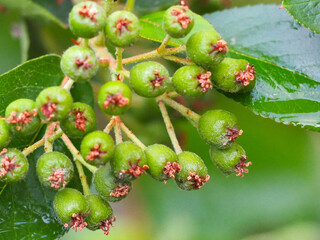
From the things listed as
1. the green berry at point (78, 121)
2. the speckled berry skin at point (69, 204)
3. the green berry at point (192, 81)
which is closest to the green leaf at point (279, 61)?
the green berry at point (192, 81)

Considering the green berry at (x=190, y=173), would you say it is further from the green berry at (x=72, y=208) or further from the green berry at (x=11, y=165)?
the green berry at (x=11, y=165)

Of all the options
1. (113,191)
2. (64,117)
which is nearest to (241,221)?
(113,191)

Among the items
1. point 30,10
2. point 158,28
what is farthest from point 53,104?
point 30,10

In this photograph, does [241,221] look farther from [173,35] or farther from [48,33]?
[173,35]

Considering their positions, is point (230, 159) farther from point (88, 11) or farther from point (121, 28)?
point (88, 11)

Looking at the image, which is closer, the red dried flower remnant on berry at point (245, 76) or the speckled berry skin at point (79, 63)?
the speckled berry skin at point (79, 63)

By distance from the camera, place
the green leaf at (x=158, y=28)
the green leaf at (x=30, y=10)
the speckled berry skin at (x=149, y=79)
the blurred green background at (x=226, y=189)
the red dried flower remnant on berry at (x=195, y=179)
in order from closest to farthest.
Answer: the speckled berry skin at (x=149, y=79), the red dried flower remnant on berry at (x=195, y=179), the green leaf at (x=158, y=28), the green leaf at (x=30, y=10), the blurred green background at (x=226, y=189)

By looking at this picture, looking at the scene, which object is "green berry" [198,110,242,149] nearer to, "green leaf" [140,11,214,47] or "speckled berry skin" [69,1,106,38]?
"green leaf" [140,11,214,47]
